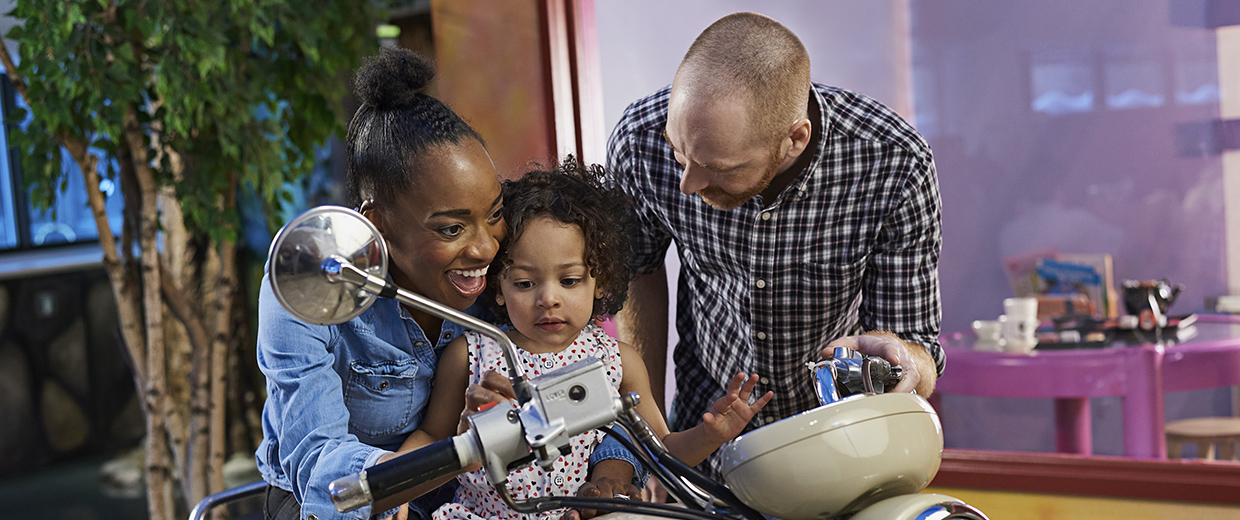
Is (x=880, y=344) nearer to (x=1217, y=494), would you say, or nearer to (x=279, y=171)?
(x=1217, y=494)

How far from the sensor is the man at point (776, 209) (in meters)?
1.48

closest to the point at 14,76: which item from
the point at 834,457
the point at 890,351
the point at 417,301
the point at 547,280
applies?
the point at 547,280

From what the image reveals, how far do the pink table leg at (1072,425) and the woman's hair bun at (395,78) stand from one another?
7.30 ft

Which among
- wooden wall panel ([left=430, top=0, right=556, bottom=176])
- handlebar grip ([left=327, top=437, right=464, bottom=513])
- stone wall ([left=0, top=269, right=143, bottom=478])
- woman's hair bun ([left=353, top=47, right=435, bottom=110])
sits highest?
wooden wall panel ([left=430, top=0, right=556, bottom=176])

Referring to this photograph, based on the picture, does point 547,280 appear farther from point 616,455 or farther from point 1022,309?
point 1022,309

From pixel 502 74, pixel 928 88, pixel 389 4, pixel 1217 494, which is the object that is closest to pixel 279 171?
pixel 502 74

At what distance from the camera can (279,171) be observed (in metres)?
2.84

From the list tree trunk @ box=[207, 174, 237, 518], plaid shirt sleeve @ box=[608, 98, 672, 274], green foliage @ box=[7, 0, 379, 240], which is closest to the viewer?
plaid shirt sleeve @ box=[608, 98, 672, 274]

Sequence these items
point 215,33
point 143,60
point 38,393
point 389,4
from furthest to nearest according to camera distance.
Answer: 1. point 38,393
2. point 389,4
3. point 143,60
4. point 215,33

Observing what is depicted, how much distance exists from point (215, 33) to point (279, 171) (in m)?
0.49

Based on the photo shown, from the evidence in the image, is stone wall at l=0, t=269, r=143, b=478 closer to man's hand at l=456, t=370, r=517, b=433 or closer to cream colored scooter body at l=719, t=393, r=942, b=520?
man's hand at l=456, t=370, r=517, b=433

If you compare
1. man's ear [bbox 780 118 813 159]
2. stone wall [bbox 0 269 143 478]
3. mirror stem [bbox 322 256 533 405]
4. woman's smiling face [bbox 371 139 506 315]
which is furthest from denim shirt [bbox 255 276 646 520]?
stone wall [bbox 0 269 143 478]

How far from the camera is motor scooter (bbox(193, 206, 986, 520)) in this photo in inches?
28.6

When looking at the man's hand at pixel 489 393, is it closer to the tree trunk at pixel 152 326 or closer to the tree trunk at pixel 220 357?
the tree trunk at pixel 152 326
